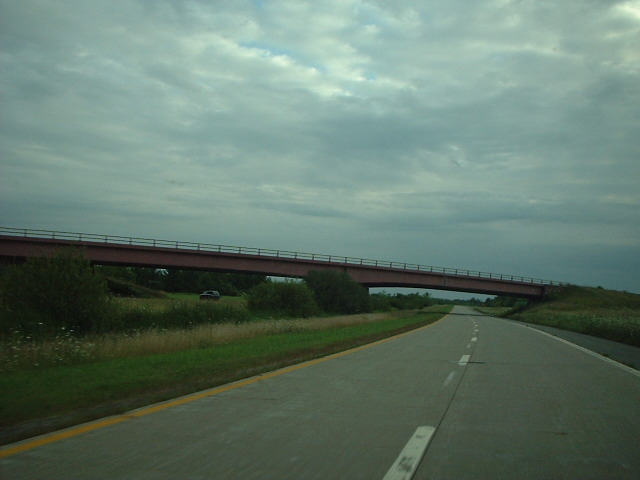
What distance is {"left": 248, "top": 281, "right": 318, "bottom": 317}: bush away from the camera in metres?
46.8

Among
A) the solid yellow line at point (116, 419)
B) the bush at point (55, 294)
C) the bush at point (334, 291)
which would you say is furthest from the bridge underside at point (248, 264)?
the solid yellow line at point (116, 419)

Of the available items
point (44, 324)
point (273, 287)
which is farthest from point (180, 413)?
point (273, 287)

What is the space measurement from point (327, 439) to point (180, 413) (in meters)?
2.39

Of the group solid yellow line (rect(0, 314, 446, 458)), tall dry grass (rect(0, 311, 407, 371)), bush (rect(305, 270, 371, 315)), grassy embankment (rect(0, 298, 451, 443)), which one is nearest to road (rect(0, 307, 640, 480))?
solid yellow line (rect(0, 314, 446, 458))

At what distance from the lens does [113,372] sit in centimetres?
1118

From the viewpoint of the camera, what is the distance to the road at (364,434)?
18.0 feet

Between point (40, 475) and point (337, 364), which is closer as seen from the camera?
point (40, 475)

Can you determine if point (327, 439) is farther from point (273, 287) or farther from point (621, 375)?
point (273, 287)

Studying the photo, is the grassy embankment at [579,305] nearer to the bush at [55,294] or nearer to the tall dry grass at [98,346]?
the tall dry grass at [98,346]

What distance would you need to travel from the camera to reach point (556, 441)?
6.79 meters

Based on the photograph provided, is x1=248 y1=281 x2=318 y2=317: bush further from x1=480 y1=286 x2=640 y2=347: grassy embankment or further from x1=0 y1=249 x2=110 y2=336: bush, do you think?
x1=480 y1=286 x2=640 y2=347: grassy embankment

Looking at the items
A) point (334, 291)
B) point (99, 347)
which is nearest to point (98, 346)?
point (99, 347)

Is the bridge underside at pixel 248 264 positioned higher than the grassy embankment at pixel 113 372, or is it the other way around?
the bridge underside at pixel 248 264

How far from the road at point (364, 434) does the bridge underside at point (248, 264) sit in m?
45.4
